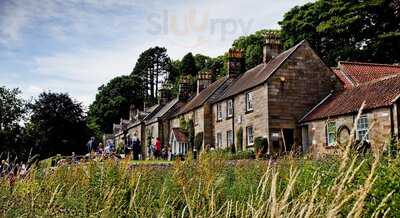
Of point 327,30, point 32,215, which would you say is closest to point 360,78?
point 327,30

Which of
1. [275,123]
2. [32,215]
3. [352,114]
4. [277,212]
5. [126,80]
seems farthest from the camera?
[126,80]

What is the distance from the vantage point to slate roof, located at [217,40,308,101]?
3297 cm

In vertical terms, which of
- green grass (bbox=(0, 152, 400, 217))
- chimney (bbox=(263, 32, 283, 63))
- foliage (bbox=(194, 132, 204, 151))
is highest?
chimney (bbox=(263, 32, 283, 63))

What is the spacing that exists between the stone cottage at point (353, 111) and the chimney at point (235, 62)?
10811mm

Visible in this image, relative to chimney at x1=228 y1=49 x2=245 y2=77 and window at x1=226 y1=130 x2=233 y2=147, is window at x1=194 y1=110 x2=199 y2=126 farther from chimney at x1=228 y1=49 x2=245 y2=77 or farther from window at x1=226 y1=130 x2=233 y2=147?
window at x1=226 y1=130 x2=233 y2=147

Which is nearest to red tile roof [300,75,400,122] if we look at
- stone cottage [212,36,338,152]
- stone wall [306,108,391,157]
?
stone wall [306,108,391,157]

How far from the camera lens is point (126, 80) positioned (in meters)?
89.2

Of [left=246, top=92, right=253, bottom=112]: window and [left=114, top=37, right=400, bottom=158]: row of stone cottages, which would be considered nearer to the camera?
[left=114, top=37, right=400, bottom=158]: row of stone cottages

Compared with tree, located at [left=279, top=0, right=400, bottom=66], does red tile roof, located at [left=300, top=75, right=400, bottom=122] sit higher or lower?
lower

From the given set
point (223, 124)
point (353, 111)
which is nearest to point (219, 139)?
point (223, 124)

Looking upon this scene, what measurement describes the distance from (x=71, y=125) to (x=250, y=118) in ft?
47.1

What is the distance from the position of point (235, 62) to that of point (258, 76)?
29.2 feet

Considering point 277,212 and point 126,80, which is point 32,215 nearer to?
point 277,212

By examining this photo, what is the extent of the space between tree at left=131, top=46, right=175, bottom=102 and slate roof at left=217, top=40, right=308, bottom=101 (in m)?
57.2
